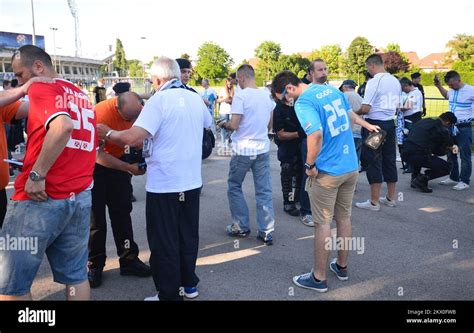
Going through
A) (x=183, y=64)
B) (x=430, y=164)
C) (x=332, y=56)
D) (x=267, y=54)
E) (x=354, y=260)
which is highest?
(x=332, y=56)

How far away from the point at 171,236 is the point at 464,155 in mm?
6287

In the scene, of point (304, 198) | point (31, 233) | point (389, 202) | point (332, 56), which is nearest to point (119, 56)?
Result: point (332, 56)

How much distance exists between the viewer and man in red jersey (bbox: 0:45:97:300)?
2502mm

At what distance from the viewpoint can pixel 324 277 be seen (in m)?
3.84

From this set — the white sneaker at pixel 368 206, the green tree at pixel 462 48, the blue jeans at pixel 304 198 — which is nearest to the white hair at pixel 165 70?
the blue jeans at pixel 304 198

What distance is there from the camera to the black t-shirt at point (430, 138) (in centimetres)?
725

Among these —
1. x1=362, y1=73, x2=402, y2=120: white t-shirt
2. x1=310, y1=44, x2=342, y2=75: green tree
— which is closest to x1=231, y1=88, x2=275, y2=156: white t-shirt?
x1=362, y1=73, x2=402, y2=120: white t-shirt

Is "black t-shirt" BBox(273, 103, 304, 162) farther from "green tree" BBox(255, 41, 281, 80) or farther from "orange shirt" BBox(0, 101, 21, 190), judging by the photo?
"green tree" BBox(255, 41, 281, 80)

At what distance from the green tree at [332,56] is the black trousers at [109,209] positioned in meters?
74.6

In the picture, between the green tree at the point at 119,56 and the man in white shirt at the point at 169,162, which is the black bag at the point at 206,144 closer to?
the man in white shirt at the point at 169,162

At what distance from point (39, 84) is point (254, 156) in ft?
9.34

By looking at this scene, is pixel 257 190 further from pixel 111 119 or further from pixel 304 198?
pixel 111 119

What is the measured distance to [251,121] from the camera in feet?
16.2

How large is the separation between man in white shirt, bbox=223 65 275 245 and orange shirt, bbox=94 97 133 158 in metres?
1.51
